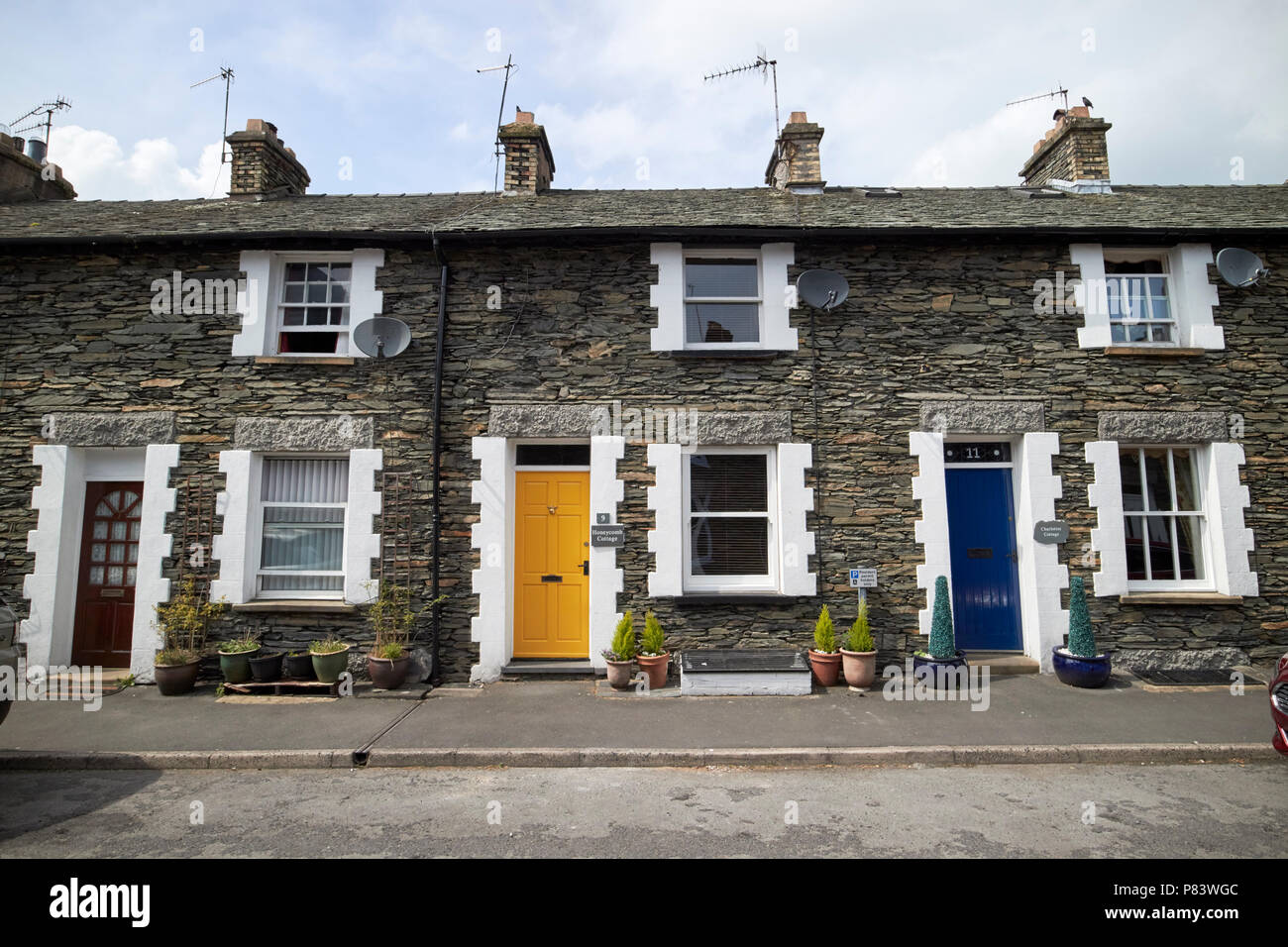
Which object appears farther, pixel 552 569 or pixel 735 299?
pixel 735 299

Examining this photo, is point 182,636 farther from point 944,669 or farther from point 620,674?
point 944,669

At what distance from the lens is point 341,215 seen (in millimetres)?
9523

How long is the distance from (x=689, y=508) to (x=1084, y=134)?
9259mm

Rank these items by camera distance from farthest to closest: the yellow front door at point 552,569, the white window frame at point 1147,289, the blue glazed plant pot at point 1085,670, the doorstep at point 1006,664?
the white window frame at point 1147,289
the yellow front door at point 552,569
the doorstep at point 1006,664
the blue glazed plant pot at point 1085,670

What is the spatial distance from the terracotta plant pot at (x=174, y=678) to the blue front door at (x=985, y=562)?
928 cm

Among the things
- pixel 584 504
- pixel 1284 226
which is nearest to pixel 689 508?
pixel 584 504

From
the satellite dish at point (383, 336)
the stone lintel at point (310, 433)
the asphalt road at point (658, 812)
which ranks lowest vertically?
the asphalt road at point (658, 812)

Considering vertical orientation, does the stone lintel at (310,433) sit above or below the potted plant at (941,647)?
above

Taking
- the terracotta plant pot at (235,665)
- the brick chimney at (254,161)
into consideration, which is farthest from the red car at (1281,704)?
the brick chimney at (254,161)

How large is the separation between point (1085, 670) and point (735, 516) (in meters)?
4.22

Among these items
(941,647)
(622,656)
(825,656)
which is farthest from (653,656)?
(941,647)

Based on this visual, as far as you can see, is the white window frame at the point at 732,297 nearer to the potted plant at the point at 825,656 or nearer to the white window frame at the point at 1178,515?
the potted plant at the point at 825,656

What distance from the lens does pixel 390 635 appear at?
795 centimetres

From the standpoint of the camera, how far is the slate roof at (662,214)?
846 cm
